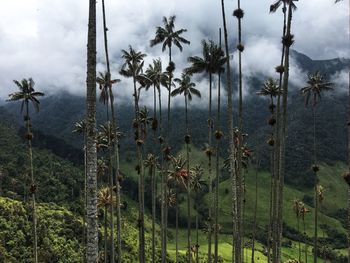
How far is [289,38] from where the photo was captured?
41.3m

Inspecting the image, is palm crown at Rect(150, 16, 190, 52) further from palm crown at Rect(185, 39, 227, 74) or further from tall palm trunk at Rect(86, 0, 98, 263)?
tall palm trunk at Rect(86, 0, 98, 263)

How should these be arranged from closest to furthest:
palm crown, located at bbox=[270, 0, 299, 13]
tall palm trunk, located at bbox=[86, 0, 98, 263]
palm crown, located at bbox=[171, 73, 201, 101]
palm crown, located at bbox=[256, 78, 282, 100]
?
tall palm trunk, located at bbox=[86, 0, 98, 263] < palm crown, located at bbox=[270, 0, 299, 13] < palm crown, located at bbox=[256, 78, 282, 100] < palm crown, located at bbox=[171, 73, 201, 101]

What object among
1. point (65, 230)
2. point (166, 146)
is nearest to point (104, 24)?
point (166, 146)

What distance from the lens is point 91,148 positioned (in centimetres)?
1808

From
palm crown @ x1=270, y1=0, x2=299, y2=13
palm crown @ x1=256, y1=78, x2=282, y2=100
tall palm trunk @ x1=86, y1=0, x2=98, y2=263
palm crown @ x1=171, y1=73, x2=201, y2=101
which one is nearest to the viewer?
tall palm trunk @ x1=86, y1=0, x2=98, y2=263

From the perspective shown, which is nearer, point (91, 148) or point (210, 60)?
point (91, 148)

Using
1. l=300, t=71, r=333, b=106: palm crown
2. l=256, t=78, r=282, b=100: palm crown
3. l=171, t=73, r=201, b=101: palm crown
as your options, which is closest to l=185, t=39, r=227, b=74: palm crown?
l=256, t=78, r=282, b=100: palm crown

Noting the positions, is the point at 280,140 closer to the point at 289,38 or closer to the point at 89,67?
the point at 289,38

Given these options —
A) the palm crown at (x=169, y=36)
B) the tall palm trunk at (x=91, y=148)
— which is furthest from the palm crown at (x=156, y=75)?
the tall palm trunk at (x=91, y=148)

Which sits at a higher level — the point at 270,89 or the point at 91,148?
the point at 270,89

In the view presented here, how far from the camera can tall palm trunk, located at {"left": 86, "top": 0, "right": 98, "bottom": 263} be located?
56.6 ft

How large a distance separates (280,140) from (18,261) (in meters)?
75.8

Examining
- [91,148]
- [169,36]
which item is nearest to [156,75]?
[169,36]

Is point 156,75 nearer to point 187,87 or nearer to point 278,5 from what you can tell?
point 187,87
